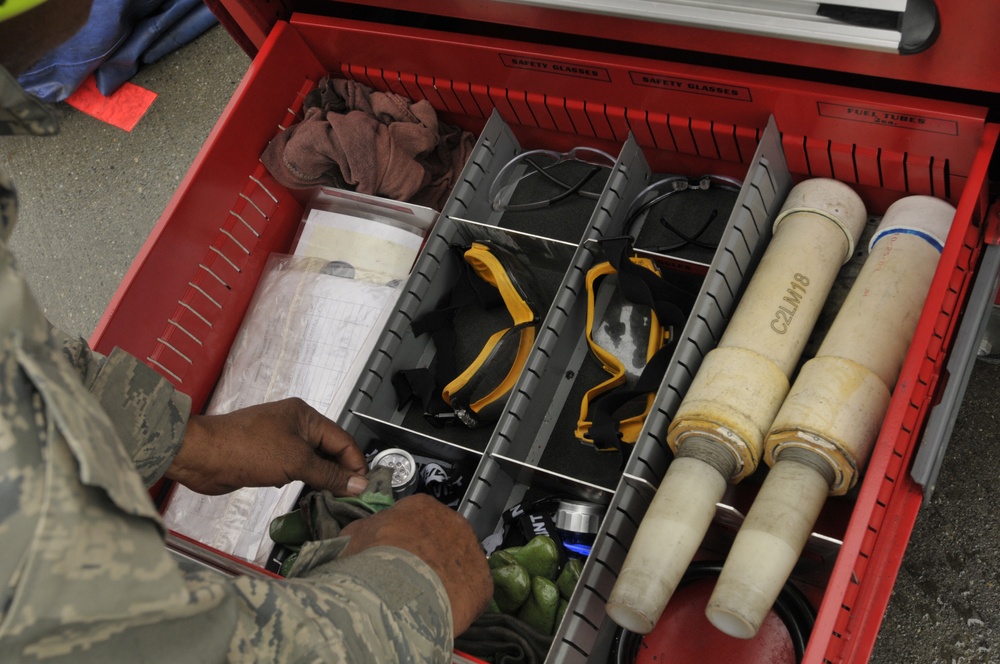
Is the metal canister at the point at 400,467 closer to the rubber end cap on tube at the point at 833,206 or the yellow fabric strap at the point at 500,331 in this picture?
the yellow fabric strap at the point at 500,331

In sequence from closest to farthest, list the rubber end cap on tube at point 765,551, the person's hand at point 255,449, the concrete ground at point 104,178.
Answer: the rubber end cap on tube at point 765,551, the person's hand at point 255,449, the concrete ground at point 104,178

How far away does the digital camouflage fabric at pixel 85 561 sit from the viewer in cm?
74

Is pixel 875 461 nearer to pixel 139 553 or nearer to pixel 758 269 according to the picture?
pixel 758 269

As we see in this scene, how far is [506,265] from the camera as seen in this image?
5.90 feet

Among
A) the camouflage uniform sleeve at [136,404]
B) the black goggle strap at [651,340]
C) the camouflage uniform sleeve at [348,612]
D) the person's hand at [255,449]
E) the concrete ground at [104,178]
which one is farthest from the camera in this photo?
the concrete ground at [104,178]

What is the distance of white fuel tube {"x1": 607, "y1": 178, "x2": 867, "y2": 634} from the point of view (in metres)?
1.27

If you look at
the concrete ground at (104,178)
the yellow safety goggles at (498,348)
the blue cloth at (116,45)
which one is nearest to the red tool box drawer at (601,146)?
the yellow safety goggles at (498,348)

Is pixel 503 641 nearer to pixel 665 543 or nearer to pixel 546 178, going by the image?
pixel 665 543

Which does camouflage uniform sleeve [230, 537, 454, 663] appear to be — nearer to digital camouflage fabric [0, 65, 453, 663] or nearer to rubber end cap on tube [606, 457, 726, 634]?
digital camouflage fabric [0, 65, 453, 663]

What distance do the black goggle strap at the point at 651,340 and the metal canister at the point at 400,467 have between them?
0.31 m


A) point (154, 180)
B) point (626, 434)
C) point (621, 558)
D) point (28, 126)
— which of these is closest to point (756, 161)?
point (626, 434)

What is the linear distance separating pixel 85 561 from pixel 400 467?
3.15 ft

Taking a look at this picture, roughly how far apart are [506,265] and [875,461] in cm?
81

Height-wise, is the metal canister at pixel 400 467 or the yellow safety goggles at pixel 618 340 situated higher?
the yellow safety goggles at pixel 618 340
